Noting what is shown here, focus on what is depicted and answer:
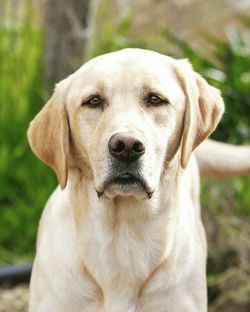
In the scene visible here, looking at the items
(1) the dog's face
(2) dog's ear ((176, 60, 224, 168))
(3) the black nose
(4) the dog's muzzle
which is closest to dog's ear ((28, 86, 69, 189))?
(1) the dog's face

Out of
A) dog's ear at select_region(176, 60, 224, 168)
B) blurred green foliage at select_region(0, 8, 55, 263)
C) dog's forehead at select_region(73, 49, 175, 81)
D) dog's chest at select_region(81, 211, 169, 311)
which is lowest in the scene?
blurred green foliage at select_region(0, 8, 55, 263)

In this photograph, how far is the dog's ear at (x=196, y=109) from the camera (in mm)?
4027

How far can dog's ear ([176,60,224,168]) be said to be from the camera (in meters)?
4.03

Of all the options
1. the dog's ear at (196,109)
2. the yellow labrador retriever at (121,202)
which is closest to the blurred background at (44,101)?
the yellow labrador retriever at (121,202)

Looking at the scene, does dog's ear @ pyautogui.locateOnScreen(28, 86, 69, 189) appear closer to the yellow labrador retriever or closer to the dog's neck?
the yellow labrador retriever

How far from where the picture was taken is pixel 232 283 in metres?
5.76

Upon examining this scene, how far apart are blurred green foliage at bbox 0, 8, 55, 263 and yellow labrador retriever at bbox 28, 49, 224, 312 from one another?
95.7 inches

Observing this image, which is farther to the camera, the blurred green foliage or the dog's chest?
the blurred green foliage

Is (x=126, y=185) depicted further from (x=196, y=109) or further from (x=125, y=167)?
(x=196, y=109)

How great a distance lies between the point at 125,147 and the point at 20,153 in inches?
127

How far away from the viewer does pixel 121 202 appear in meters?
4.07

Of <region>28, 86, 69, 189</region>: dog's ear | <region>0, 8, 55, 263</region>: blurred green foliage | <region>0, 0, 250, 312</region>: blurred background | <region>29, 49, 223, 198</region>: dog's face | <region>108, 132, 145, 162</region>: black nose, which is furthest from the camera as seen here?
<region>0, 8, 55, 263</region>: blurred green foliage

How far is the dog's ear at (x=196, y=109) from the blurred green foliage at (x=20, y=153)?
8.82 feet

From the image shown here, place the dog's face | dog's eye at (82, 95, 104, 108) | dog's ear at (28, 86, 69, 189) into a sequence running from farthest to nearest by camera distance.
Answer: dog's ear at (28, 86, 69, 189) < dog's eye at (82, 95, 104, 108) < the dog's face
